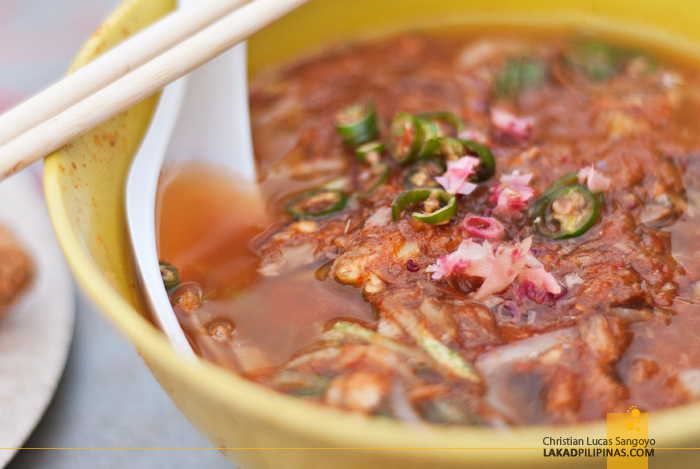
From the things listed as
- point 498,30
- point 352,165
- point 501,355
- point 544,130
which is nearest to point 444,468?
point 501,355

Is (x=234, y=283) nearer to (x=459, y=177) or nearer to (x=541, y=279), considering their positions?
(x=459, y=177)

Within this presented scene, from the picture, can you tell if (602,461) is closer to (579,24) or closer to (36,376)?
(36,376)

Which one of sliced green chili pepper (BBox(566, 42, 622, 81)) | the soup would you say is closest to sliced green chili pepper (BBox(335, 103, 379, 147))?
the soup

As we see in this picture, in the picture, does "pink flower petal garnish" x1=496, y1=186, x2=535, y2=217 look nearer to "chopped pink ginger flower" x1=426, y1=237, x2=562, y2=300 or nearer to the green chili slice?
"chopped pink ginger flower" x1=426, y1=237, x2=562, y2=300

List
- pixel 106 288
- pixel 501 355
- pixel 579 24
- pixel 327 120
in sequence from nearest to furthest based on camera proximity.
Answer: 1. pixel 106 288
2. pixel 501 355
3. pixel 327 120
4. pixel 579 24

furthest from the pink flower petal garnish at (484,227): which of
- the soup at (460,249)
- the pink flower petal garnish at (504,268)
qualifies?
the pink flower petal garnish at (504,268)

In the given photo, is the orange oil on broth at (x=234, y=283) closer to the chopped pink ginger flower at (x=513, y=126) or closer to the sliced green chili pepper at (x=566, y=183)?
the sliced green chili pepper at (x=566, y=183)
